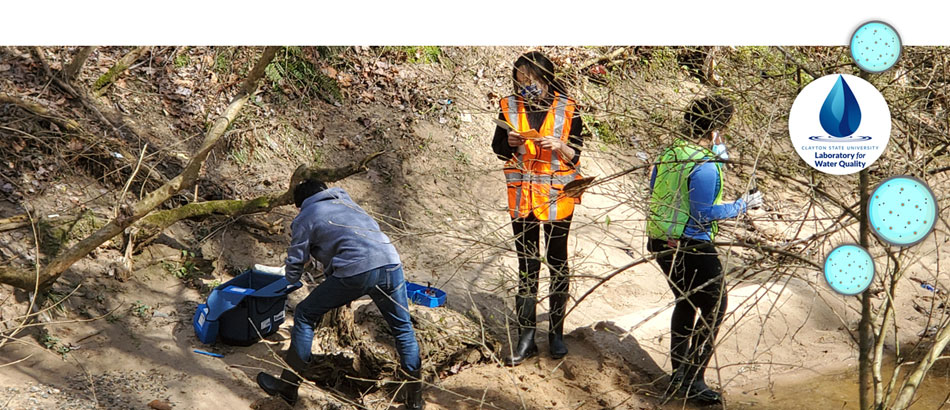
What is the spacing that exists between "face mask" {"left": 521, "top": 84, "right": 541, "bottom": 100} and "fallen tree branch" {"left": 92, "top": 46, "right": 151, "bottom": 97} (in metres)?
4.93

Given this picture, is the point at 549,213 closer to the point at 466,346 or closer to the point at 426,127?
the point at 466,346

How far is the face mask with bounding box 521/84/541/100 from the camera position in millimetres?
4777

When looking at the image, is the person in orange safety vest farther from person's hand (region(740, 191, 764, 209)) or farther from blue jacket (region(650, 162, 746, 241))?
person's hand (region(740, 191, 764, 209))

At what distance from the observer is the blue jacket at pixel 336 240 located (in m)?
5.08

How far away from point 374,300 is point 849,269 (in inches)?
121

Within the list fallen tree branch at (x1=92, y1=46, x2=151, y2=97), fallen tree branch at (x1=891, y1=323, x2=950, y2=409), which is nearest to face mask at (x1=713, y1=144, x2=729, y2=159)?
fallen tree branch at (x1=891, y1=323, x2=950, y2=409)

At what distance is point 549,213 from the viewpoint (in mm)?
5250

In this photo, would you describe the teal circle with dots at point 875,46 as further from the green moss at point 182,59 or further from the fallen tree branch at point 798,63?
the green moss at point 182,59

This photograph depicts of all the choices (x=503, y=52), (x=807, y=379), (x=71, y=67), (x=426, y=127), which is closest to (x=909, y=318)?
(x=807, y=379)

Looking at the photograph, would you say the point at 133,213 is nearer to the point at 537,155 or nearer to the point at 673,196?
the point at 537,155

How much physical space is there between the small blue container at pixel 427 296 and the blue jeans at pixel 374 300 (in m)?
0.93

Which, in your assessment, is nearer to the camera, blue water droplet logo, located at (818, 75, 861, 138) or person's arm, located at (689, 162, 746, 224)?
blue water droplet logo, located at (818, 75, 861, 138)

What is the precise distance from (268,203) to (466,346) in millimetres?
2096

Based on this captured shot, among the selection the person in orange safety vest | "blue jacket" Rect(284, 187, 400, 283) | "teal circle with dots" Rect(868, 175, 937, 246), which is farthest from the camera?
"blue jacket" Rect(284, 187, 400, 283)
